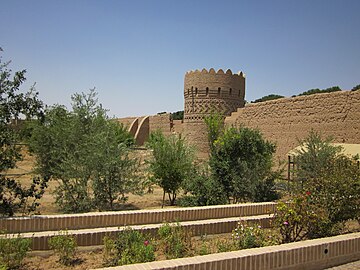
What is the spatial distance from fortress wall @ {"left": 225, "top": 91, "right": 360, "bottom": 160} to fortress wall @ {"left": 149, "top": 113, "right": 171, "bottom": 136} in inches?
504

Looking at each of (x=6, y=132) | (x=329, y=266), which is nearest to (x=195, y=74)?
(x=6, y=132)

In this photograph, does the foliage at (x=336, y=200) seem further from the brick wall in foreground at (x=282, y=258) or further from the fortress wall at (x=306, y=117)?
the fortress wall at (x=306, y=117)

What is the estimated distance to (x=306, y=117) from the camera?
17.4m

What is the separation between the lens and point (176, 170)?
12.4 meters

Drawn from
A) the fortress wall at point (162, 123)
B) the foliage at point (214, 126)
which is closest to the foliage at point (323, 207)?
the foliage at point (214, 126)

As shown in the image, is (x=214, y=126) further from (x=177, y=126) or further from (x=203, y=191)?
(x=203, y=191)

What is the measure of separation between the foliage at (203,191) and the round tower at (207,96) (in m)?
14.4

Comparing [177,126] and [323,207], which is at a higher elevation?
[177,126]

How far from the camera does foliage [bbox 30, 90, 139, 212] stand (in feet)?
32.0

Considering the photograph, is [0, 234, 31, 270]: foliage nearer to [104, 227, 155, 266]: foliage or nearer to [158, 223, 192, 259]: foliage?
[104, 227, 155, 266]: foliage

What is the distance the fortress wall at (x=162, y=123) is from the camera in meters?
33.9

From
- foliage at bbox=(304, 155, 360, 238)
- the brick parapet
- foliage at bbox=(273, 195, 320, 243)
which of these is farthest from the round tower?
foliage at bbox=(273, 195, 320, 243)

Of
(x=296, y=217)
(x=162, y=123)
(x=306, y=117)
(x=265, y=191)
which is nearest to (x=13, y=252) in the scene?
(x=296, y=217)

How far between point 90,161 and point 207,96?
17.0m
